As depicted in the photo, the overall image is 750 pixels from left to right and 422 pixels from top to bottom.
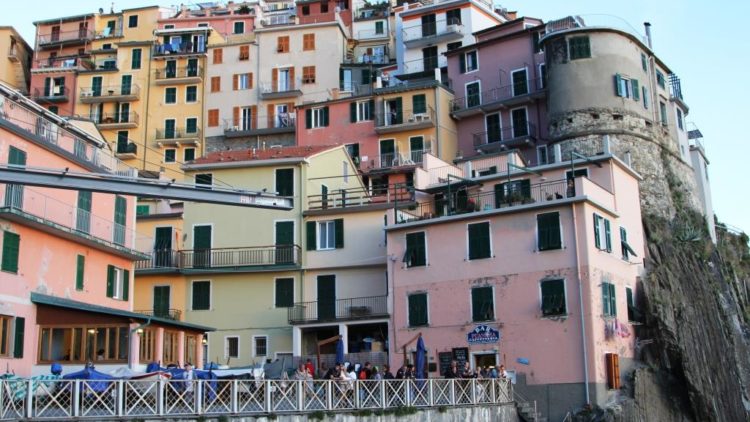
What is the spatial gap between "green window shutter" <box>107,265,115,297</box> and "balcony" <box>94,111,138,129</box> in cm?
3837

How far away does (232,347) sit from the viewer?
154ft

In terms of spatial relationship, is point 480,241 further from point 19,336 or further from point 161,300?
point 19,336

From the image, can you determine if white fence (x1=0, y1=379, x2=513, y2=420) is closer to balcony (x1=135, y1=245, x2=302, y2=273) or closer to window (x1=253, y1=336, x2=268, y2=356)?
window (x1=253, y1=336, x2=268, y2=356)

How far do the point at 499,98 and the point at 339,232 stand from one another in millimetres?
20286

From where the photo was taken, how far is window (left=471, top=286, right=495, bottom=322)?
38.8 m

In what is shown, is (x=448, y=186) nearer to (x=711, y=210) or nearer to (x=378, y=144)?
(x=378, y=144)

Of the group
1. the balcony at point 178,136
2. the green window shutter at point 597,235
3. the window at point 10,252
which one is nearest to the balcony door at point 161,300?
the window at point 10,252

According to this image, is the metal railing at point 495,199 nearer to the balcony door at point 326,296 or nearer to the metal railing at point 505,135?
the balcony door at point 326,296

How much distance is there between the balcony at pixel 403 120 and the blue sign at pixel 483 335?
24499 millimetres

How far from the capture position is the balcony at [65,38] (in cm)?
8556

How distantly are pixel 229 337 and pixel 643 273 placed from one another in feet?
71.7

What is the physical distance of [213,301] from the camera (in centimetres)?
4741

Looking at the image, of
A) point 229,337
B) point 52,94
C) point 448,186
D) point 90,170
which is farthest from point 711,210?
point 52,94

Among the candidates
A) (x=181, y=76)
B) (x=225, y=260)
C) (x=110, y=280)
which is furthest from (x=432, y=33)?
(x=110, y=280)
